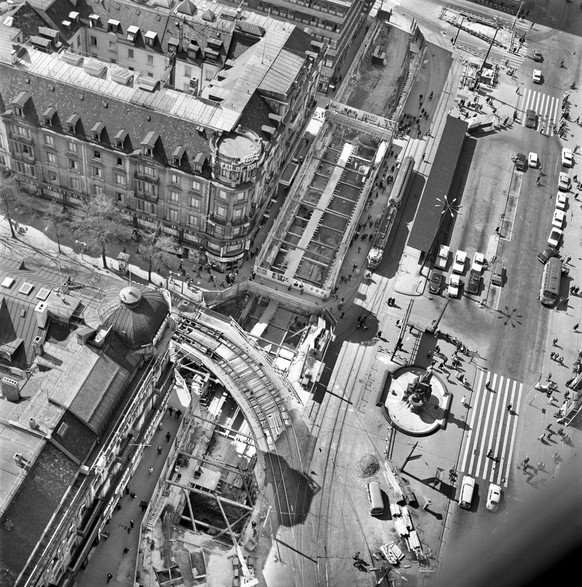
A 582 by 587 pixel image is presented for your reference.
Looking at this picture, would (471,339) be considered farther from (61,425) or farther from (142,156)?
(61,425)

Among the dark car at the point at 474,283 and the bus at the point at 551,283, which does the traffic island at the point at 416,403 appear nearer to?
the dark car at the point at 474,283

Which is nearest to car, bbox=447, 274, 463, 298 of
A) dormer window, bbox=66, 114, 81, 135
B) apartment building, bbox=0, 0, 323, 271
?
apartment building, bbox=0, 0, 323, 271

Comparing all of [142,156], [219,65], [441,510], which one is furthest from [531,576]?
[219,65]

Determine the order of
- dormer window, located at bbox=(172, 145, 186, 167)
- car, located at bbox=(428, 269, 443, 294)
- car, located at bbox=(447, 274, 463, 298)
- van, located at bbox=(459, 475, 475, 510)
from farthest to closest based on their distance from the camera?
1. car, located at bbox=(447, 274, 463, 298)
2. car, located at bbox=(428, 269, 443, 294)
3. dormer window, located at bbox=(172, 145, 186, 167)
4. van, located at bbox=(459, 475, 475, 510)

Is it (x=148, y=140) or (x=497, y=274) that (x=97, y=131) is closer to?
(x=148, y=140)

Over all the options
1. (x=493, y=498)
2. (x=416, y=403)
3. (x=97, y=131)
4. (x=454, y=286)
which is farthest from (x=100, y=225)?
(x=493, y=498)

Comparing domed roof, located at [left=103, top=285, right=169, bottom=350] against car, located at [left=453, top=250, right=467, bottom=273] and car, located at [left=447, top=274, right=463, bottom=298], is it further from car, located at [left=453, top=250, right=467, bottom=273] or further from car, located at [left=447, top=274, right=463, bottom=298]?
car, located at [left=453, top=250, right=467, bottom=273]
